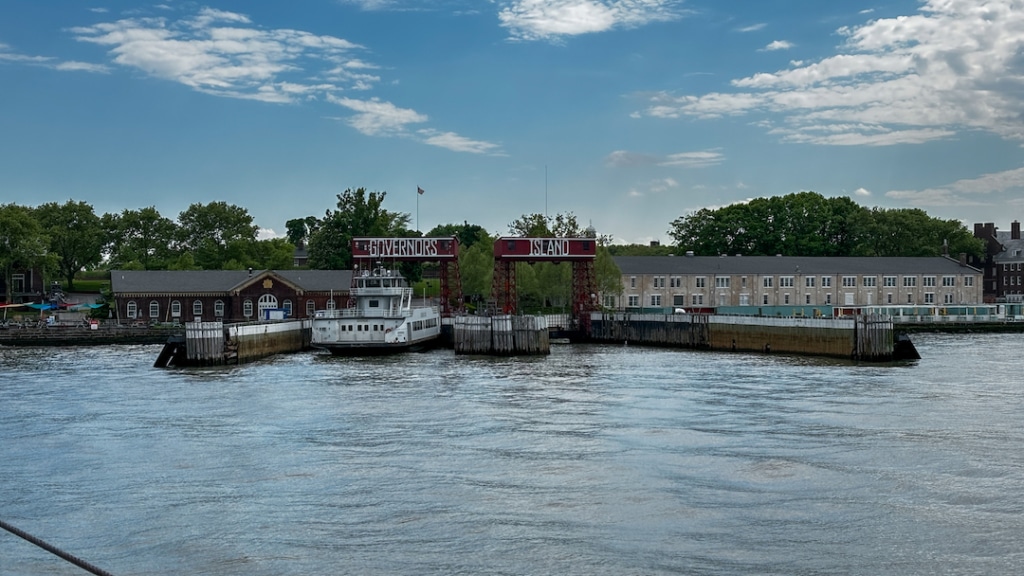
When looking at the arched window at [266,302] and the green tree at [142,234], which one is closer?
the arched window at [266,302]

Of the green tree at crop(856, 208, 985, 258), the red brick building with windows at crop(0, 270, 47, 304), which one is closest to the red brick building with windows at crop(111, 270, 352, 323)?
the red brick building with windows at crop(0, 270, 47, 304)

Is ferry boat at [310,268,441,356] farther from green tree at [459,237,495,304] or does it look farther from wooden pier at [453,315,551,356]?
green tree at [459,237,495,304]

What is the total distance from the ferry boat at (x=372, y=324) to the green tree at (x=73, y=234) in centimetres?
6902

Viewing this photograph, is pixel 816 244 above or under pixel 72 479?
above

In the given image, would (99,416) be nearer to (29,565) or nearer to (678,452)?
(29,565)

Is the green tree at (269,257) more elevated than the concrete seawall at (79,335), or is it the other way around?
the green tree at (269,257)

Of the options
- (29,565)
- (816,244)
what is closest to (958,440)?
(29,565)

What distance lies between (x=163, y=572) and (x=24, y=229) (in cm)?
9548

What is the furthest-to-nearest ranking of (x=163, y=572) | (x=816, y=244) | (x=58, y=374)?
(x=816, y=244), (x=58, y=374), (x=163, y=572)

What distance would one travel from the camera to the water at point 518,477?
770 inches

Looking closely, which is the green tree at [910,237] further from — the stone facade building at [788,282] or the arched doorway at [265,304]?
the arched doorway at [265,304]

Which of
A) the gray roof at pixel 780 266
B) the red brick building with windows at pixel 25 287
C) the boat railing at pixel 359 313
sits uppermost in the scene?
the gray roof at pixel 780 266

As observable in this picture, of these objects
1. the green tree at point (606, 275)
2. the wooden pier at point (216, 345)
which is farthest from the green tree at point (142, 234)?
the wooden pier at point (216, 345)

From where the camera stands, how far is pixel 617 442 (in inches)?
1212
